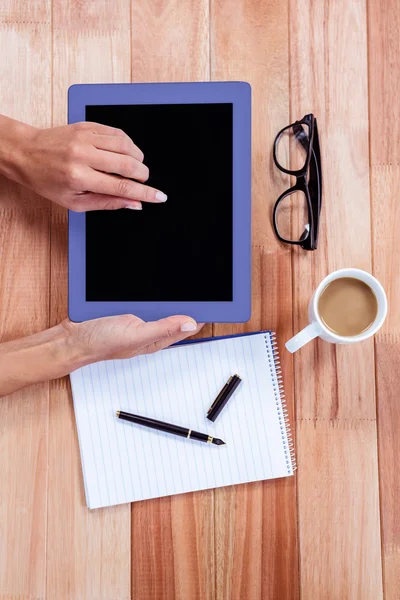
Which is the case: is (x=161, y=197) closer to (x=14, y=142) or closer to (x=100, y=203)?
(x=100, y=203)

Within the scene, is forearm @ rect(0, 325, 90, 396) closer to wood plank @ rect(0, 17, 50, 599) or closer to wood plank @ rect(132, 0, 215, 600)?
wood plank @ rect(0, 17, 50, 599)

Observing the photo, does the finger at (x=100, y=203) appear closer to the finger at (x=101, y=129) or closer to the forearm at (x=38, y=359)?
the finger at (x=101, y=129)

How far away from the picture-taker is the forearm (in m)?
0.81

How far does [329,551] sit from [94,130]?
0.71 metres

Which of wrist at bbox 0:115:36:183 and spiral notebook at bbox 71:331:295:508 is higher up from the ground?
wrist at bbox 0:115:36:183

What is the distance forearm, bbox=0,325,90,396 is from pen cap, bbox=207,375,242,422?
203 millimetres

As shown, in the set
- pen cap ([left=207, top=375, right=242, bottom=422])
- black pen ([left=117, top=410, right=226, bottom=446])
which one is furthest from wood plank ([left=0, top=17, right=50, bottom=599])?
pen cap ([left=207, top=375, right=242, bottom=422])

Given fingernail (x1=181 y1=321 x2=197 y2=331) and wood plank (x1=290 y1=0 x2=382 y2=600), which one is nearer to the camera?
fingernail (x1=181 y1=321 x2=197 y2=331)

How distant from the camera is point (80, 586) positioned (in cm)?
85

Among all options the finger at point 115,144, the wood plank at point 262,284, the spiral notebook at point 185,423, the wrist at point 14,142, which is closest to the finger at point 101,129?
the finger at point 115,144

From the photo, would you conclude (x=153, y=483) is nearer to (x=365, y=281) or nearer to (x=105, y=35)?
(x=365, y=281)

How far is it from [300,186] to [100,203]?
0.31 metres

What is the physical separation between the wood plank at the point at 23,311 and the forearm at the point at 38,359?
31mm

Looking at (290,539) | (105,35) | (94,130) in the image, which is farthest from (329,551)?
(105,35)
